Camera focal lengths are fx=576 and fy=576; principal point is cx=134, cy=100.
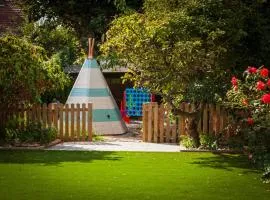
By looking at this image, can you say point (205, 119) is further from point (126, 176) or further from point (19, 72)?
point (126, 176)

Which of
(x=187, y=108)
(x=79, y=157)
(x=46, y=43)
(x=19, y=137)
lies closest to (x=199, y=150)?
(x=187, y=108)

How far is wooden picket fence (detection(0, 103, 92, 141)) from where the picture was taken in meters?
17.3

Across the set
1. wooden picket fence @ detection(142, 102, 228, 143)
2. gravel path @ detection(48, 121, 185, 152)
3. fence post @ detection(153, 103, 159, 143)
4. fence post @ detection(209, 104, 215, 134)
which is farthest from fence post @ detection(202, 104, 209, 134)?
fence post @ detection(153, 103, 159, 143)

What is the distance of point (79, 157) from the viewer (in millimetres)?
13797

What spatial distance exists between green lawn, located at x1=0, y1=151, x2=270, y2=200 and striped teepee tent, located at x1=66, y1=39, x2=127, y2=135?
4985 mm

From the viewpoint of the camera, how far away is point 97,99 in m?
19.8

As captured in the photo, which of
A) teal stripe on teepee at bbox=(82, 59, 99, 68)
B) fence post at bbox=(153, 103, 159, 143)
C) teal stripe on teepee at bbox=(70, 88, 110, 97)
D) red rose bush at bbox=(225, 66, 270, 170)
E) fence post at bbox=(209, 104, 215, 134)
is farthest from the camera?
teal stripe on teepee at bbox=(82, 59, 99, 68)

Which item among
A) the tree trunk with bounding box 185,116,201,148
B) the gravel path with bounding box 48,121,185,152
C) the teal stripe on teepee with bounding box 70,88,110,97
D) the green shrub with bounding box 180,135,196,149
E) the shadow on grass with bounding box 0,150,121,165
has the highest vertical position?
the teal stripe on teepee with bounding box 70,88,110,97

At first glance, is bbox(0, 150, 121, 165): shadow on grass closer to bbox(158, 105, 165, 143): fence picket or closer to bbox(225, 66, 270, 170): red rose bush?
bbox(158, 105, 165, 143): fence picket

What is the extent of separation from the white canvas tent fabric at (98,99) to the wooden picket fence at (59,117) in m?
1.78

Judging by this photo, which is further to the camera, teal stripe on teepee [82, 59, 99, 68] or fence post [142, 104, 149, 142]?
teal stripe on teepee [82, 59, 99, 68]

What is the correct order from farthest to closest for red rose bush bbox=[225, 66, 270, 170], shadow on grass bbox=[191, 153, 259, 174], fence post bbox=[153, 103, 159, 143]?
fence post bbox=[153, 103, 159, 143], shadow on grass bbox=[191, 153, 259, 174], red rose bush bbox=[225, 66, 270, 170]

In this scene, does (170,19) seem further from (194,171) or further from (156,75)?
(194,171)

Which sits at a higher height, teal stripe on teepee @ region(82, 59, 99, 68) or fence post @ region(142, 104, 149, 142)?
teal stripe on teepee @ region(82, 59, 99, 68)
